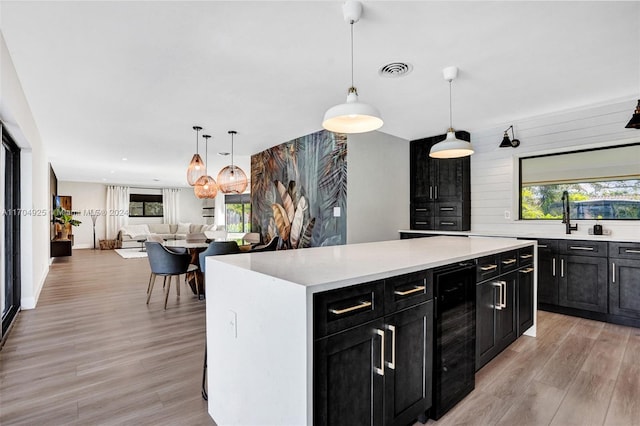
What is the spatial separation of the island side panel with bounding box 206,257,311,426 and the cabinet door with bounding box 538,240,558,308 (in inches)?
144

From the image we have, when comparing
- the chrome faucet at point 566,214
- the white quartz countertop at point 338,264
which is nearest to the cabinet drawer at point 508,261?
the white quartz countertop at point 338,264

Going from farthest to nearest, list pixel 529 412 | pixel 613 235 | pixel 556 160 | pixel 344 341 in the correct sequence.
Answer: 1. pixel 556 160
2. pixel 613 235
3. pixel 529 412
4. pixel 344 341

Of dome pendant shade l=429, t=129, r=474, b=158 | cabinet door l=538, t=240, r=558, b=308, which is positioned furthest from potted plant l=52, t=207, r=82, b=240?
cabinet door l=538, t=240, r=558, b=308

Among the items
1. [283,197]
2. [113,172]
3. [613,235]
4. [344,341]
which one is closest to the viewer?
[344,341]

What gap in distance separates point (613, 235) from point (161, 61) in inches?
192

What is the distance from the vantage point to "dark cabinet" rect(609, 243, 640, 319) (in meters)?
3.23


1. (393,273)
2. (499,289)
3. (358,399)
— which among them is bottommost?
(358,399)

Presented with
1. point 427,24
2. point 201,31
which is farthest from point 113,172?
point 427,24

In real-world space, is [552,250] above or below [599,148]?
below

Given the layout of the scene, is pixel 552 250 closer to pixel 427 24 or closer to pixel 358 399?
pixel 427 24

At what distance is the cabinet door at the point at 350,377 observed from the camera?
4.04ft

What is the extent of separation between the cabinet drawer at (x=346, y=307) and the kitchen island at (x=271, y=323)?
0.11ft

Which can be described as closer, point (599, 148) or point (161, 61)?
point (161, 61)

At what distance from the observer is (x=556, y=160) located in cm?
423
